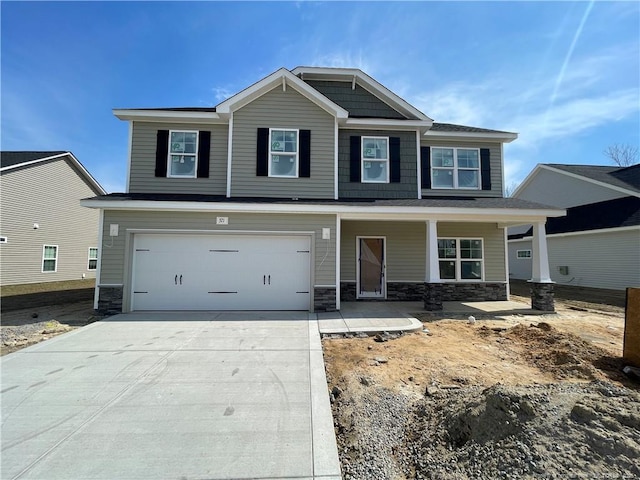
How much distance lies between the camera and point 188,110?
33.4 feet

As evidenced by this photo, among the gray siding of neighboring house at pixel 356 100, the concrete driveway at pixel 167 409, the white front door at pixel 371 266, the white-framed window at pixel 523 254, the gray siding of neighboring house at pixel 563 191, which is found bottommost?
the concrete driveway at pixel 167 409

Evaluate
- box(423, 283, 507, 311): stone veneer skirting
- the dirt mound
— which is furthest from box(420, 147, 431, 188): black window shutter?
the dirt mound

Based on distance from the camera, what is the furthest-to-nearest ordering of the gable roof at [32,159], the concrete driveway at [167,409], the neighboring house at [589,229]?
1. the gable roof at [32,159]
2. the neighboring house at [589,229]
3. the concrete driveway at [167,409]

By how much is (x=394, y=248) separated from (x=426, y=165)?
3.22 m

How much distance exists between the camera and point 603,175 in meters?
18.2

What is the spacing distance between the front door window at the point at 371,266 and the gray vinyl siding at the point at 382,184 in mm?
1682

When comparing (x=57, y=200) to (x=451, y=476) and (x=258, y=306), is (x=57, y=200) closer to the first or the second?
(x=258, y=306)

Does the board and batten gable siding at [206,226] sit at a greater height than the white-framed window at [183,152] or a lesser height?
lesser

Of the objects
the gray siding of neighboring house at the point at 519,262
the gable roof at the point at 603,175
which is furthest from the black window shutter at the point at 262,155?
the gable roof at the point at 603,175

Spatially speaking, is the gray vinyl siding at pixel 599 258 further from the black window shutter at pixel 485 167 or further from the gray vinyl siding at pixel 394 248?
the gray vinyl siding at pixel 394 248

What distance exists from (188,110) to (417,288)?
32.4ft

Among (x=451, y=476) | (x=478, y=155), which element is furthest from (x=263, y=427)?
(x=478, y=155)

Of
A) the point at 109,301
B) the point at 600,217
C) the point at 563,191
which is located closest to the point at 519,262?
the point at 563,191

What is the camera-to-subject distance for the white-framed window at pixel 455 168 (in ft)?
36.7
